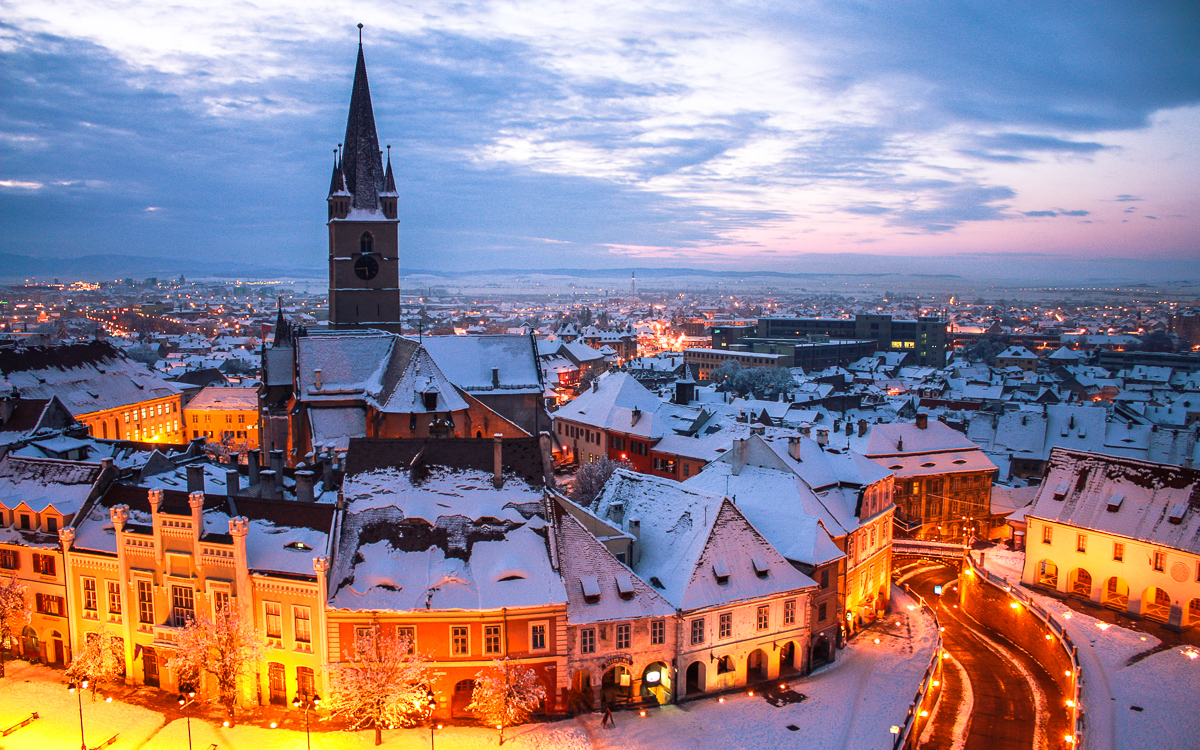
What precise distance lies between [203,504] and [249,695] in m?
9.50

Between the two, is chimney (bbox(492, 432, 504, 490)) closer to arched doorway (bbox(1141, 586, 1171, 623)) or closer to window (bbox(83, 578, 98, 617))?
window (bbox(83, 578, 98, 617))

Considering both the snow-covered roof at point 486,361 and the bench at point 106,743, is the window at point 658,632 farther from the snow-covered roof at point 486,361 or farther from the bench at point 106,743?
the snow-covered roof at point 486,361

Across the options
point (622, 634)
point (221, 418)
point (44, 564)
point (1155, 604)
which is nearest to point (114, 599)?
point (44, 564)

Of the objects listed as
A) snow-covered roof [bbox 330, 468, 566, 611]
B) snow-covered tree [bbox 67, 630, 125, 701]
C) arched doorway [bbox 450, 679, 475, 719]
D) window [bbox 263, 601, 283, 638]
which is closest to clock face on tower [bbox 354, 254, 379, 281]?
snow-covered roof [bbox 330, 468, 566, 611]

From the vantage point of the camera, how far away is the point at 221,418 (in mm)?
106125

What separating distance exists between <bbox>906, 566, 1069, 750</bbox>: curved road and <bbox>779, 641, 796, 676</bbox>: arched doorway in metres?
7.36

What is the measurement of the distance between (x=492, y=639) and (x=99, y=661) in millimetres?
19677

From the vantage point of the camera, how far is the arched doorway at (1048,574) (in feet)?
177

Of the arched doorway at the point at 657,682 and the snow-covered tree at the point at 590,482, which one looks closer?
the arched doorway at the point at 657,682

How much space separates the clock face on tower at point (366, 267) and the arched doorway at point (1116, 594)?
60.8 meters

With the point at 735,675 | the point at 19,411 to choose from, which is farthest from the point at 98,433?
the point at 735,675

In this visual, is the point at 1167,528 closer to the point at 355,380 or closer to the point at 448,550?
the point at 448,550

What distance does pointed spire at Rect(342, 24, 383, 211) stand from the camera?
7344cm

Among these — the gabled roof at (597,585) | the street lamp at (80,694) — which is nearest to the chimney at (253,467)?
the street lamp at (80,694)
